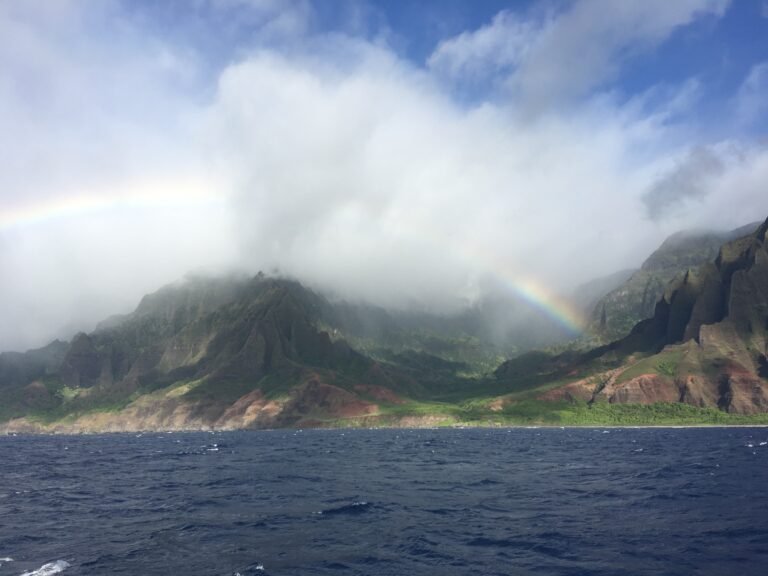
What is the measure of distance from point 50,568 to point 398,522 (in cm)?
2734

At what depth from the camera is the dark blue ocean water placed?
3806 cm

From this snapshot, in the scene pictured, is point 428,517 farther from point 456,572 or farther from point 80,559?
point 80,559

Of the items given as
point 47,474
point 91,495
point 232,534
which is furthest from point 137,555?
point 47,474

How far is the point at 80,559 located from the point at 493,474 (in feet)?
201

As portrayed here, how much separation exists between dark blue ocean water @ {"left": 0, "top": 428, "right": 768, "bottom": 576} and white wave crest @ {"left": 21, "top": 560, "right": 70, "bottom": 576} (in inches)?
5.5

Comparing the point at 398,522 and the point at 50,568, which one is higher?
the point at 50,568

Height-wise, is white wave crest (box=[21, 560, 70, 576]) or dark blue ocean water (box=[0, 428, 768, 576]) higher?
white wave crest (box=[21, 560, 70, 576])

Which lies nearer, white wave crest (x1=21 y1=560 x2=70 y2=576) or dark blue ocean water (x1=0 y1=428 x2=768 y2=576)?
white wave crest (x1=21 y1=560 x2=70 y2=576)

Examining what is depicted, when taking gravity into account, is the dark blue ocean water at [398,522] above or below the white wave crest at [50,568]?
below

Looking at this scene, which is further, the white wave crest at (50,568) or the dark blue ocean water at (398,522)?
the dark blue ocean water at (398,522)

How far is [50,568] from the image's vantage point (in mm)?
38188

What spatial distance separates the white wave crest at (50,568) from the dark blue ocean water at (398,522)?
140 mm

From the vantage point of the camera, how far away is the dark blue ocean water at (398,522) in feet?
125

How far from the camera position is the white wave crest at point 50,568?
3691 cm
